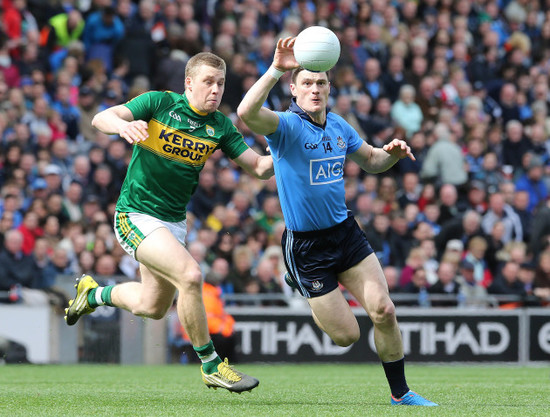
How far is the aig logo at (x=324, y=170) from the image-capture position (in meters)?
8.56

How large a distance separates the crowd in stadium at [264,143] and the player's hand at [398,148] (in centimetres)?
669

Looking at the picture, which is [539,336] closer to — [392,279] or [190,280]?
[392,279]

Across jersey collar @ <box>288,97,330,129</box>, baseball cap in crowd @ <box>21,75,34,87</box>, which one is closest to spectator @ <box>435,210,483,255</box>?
baseball cap in crowd @ <box>21,75,34,87</box>

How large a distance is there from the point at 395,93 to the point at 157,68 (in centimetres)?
441

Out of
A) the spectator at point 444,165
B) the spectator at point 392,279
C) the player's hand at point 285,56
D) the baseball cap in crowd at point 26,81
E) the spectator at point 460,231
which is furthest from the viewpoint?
the spectator at point 444,165

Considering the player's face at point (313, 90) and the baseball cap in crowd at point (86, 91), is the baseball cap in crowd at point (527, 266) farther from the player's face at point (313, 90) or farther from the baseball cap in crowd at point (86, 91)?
the player's face at point (313, 90)

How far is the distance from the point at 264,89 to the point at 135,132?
93 cm

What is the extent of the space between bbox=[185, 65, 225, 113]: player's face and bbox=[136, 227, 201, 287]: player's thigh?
3.30ft

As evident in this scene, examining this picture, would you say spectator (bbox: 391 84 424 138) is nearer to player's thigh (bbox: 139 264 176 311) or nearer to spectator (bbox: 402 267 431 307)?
spectator (bbox: 402 267 431 307)

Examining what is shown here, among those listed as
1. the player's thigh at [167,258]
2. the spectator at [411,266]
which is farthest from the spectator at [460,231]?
the player's thigh at [167,258]

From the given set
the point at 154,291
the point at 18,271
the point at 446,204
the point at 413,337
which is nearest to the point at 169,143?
the point at 154,291

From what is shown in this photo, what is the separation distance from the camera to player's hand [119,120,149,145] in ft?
25.5

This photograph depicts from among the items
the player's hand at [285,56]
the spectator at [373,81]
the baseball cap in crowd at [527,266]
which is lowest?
the baseball cap in crowd at [527,266]

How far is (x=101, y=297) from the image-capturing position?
959 centimetres
